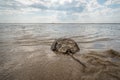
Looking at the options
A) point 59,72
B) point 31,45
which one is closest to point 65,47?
point 59,72

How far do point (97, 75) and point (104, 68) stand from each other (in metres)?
0.65

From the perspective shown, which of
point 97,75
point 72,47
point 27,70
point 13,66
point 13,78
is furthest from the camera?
point 72,47

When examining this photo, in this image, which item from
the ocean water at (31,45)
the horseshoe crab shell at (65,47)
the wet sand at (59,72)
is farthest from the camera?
the horseshoe crab shell at (65,47)

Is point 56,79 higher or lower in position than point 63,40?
lower

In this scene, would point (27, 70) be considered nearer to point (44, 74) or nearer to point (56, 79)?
point (44, 74)

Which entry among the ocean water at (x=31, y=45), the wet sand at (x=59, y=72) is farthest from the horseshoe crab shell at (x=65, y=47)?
the wet sand at (x=59, y=72)

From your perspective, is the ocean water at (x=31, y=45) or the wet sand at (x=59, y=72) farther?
the ocean water at (x=31, y=45)

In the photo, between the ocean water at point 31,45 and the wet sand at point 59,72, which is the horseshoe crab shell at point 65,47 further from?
the wet sand at point 59,72

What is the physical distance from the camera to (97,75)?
291cm

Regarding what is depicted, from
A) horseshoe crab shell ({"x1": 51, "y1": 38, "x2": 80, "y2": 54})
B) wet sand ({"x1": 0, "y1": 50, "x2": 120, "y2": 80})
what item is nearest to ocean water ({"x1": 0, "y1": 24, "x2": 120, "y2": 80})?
wet sand ({"x1": 0, "y1": 50, "x2": 120, "y2": 80})

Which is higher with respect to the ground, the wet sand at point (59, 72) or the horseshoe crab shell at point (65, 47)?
the horseshoe crab shell at point (65, 47)

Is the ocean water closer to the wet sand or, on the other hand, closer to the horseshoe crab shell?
the wet sand

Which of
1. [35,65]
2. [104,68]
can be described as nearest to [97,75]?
[104,68]

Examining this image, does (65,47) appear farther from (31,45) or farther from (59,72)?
(31,45)
